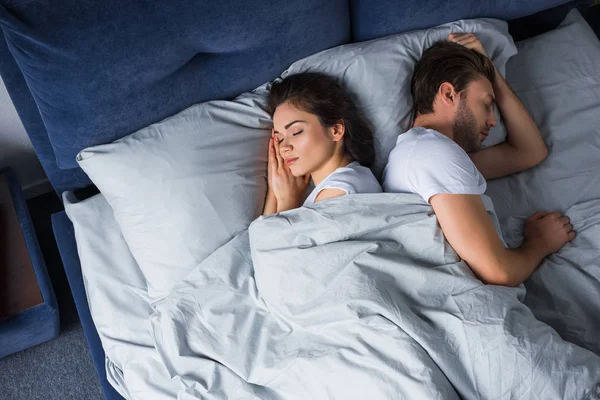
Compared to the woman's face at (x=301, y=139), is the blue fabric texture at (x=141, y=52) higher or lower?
higher

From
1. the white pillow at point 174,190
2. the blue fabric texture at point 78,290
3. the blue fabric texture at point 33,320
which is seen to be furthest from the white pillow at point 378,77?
the blue fabric texture at point 33,320

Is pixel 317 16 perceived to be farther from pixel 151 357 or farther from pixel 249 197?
pixel 151 357

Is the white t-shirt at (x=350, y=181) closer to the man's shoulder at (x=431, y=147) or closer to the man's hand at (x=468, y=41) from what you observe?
the man's shoulder at (x=431, y=147)

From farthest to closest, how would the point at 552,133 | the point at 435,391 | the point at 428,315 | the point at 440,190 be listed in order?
the point at 552,133, the point at 440,190, the point at 428,315, the point at 435,391

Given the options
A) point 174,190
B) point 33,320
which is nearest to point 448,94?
point 174,190

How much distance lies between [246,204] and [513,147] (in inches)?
36.2

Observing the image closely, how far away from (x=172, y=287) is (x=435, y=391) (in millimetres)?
784

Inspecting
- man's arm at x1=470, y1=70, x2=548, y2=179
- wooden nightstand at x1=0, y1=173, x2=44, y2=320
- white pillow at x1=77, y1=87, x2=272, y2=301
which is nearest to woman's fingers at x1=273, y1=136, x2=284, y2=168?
white pillow at x1=77, y1=87, x2=272, y2=301

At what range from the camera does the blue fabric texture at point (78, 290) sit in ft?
4.95

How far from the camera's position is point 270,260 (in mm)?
1316

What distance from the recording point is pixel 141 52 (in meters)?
1.36

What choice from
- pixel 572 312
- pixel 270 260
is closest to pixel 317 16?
pixel 270 260

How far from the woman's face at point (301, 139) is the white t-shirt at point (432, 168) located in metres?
0.22

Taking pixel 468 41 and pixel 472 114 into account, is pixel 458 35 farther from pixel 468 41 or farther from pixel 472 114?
pixel 472 114
